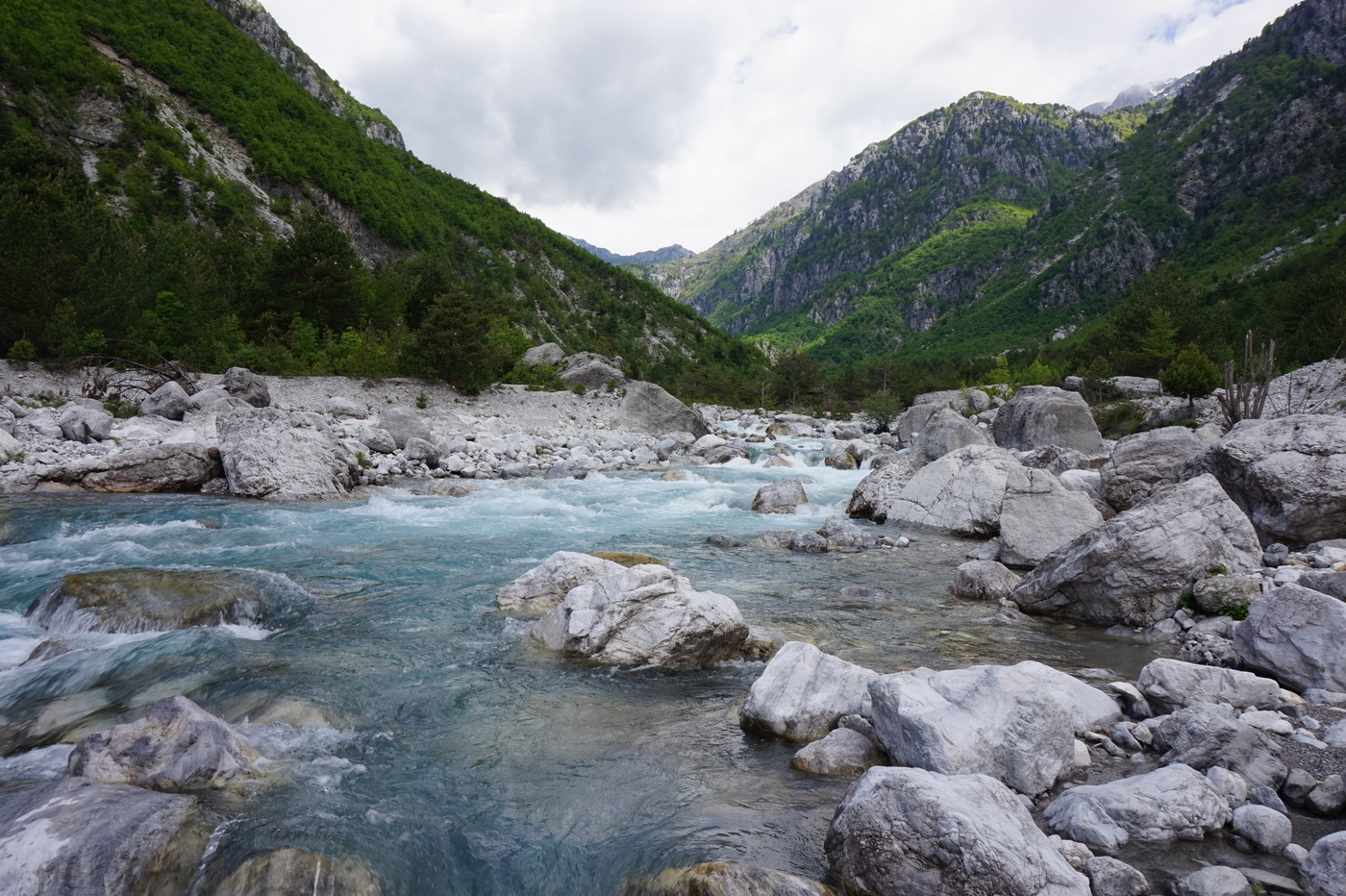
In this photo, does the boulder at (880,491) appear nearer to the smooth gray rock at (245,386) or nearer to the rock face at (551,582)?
the rock face at (551,582)

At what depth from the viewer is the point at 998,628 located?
7.84 metres

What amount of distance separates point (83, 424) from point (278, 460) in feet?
20.2

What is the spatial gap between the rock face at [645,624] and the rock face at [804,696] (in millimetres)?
1262

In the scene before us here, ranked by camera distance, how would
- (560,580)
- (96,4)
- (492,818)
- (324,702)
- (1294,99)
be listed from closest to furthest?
(492,818) → (324,702) → (560,580) → (96,4) → (1294,99)

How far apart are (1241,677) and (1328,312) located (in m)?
50.1

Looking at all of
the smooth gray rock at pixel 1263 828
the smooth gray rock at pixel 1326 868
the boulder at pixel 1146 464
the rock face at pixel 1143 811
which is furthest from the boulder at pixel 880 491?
the smooth gray rock at pixel 1326 868

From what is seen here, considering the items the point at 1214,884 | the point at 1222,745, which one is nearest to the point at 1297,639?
the point at 1222,745

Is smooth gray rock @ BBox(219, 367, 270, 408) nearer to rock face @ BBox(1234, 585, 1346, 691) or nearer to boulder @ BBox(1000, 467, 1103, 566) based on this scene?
boulder @ BBox(1000, 467, 1103, 566)

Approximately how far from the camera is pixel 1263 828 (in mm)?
3412

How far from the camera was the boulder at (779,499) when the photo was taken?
1727cm

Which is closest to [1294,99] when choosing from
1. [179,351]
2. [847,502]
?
[847,502]

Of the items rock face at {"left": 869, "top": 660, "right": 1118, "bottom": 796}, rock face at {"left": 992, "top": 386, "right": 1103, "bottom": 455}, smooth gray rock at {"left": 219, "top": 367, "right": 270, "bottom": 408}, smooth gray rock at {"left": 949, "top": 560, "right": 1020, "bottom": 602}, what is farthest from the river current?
rock face at {"left": 992, "top": 386, "right": 1103, "bottom": 455}

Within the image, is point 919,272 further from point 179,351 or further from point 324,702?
point 324,702

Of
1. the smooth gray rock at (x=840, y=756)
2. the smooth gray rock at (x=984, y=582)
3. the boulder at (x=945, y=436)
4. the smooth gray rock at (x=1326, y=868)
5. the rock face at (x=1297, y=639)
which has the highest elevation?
the boulder at (x=945, y=436)
